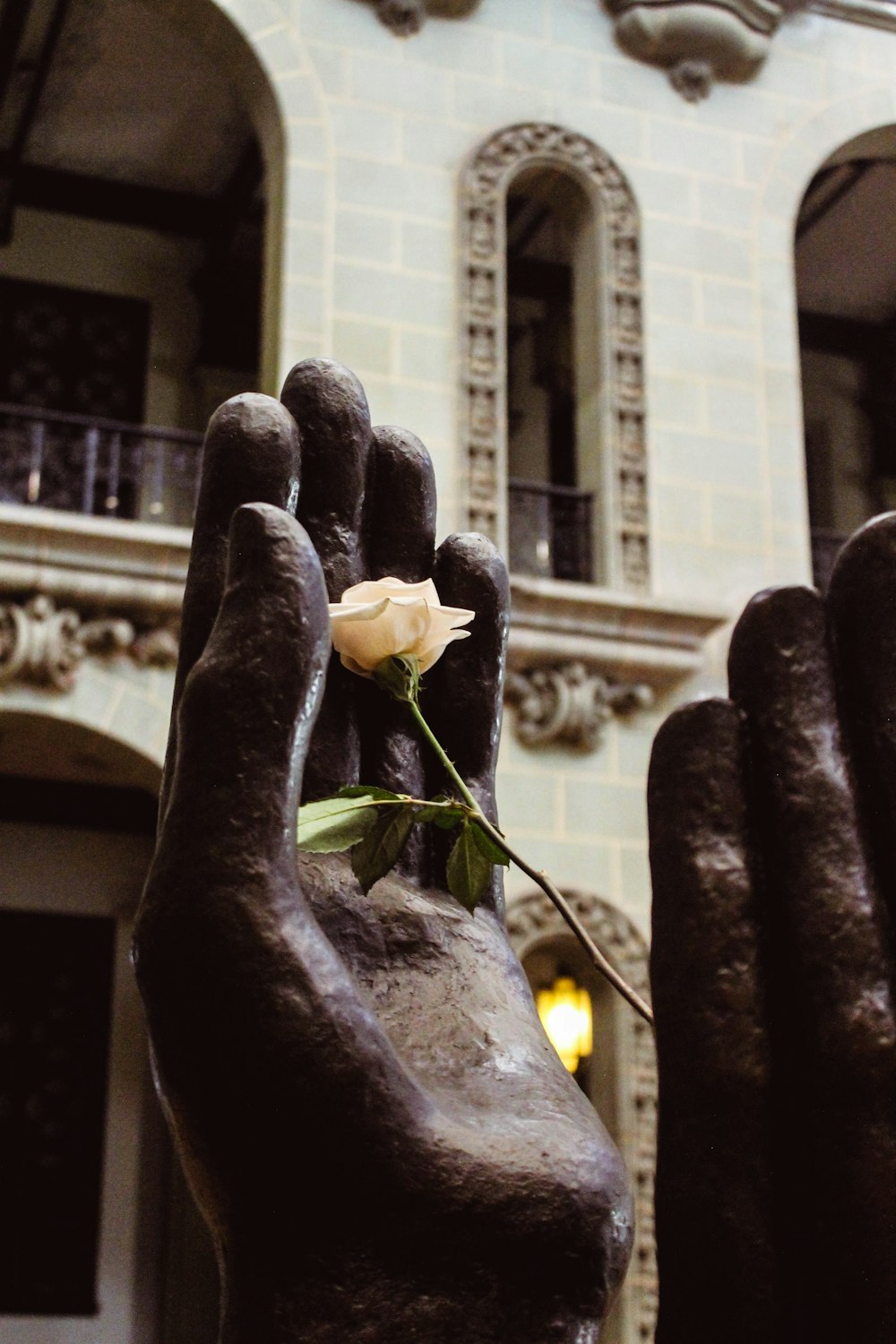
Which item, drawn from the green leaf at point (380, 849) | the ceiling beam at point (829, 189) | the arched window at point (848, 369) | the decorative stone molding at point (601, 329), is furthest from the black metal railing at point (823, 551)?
the green leaf at point (380, 849)

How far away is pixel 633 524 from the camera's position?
355 inches

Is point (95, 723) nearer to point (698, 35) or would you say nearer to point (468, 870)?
point (698, 35)

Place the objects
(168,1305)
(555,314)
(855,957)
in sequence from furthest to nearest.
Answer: (555,314) < (168,1305) < (855,957)

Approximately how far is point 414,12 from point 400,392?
7.30ft

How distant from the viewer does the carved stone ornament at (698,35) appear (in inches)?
380

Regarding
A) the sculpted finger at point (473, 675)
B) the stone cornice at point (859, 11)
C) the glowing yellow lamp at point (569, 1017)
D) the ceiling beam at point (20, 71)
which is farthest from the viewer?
the stone cornice at point (859, 11)

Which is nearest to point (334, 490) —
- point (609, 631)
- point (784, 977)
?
point (784, 977)

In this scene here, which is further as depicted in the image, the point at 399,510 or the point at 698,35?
the point at 698,35

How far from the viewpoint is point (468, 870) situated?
1484mm

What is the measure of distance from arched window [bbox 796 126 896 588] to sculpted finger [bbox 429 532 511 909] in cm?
1132

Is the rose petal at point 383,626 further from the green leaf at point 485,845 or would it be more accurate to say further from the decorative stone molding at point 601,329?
the decorative stone molding at point 601,329

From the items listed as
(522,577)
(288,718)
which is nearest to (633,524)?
(522,577)

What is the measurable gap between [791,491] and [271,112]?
3.43m

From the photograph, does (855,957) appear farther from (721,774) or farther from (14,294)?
(14,294)
